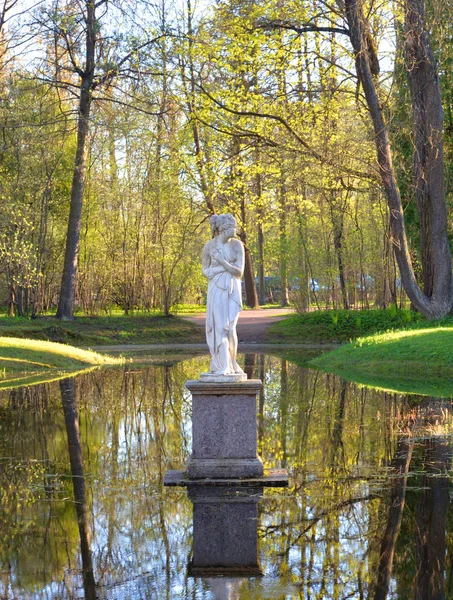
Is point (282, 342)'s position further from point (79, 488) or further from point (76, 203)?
point (79, 488)

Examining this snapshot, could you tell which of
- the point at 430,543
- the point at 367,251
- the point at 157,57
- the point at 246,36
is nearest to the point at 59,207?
the point at 157,57

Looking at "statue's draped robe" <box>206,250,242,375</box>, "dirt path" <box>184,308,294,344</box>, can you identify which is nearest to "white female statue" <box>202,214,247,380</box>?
"statue's draped robe" <box>206,250,242,375</box>

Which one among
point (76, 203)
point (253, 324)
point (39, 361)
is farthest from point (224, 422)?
point (253, 324)

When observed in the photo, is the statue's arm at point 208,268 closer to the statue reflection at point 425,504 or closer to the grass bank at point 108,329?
the statue reflection at point 425,504

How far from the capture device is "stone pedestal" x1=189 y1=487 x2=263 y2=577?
5465 mm

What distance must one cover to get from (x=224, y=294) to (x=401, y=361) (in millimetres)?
10624

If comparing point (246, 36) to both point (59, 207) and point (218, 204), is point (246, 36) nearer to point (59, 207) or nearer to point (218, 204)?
point (59, 207)

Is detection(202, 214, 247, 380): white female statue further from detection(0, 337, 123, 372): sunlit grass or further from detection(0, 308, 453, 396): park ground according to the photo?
detection(0, 337, 123, 372): sunlit grass

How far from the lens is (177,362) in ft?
74.6

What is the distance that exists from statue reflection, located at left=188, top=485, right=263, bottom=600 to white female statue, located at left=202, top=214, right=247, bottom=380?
1361mm

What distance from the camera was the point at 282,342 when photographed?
28906 millimetres

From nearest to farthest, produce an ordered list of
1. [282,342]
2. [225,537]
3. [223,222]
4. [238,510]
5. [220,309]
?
1. [225,537]
2. [238,510]
3. [220,309]
4. [223,222]
5. [282,342]

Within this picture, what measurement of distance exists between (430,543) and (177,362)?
17.2 metres

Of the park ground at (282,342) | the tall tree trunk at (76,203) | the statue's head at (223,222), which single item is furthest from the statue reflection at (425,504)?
the tall tree trunk at (76,203)
